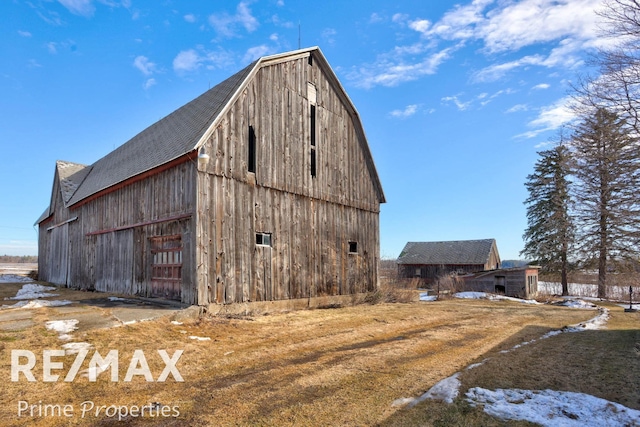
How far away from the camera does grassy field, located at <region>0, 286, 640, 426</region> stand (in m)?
4.14

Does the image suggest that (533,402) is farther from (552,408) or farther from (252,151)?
(252,151)

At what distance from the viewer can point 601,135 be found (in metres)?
11.7

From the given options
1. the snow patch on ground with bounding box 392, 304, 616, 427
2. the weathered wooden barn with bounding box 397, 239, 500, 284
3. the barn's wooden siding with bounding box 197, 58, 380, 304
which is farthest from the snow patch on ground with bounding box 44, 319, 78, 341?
the weathered wooden barn with bounding box 397, 239, 500, 284

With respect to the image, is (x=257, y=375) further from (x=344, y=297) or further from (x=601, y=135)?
(x=601, y=135)

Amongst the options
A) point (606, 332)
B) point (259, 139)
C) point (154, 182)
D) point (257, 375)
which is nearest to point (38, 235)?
point (154, 182)

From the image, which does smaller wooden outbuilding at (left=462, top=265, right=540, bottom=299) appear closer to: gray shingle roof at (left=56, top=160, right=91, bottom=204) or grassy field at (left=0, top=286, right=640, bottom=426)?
grassy field at (left=0, top=286, right=640, bottom=426)

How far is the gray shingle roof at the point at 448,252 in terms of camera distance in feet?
139

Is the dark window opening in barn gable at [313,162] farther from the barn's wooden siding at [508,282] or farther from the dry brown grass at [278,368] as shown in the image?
the barn's wooden siding at [508,282]

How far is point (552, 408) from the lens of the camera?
434cm

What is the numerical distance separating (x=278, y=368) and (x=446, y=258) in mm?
41178

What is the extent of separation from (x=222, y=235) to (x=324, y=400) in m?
7.24

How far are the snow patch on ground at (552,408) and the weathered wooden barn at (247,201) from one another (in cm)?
772

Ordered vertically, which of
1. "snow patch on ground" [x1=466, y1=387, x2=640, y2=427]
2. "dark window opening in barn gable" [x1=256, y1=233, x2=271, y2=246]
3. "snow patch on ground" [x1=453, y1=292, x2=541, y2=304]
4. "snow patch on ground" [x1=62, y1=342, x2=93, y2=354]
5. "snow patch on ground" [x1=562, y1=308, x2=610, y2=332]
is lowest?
"snow patch on ground" [x1=453, y1=292, x2=541, y2=304]

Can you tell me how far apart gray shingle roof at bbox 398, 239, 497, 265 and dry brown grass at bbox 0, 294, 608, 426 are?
111 ft
